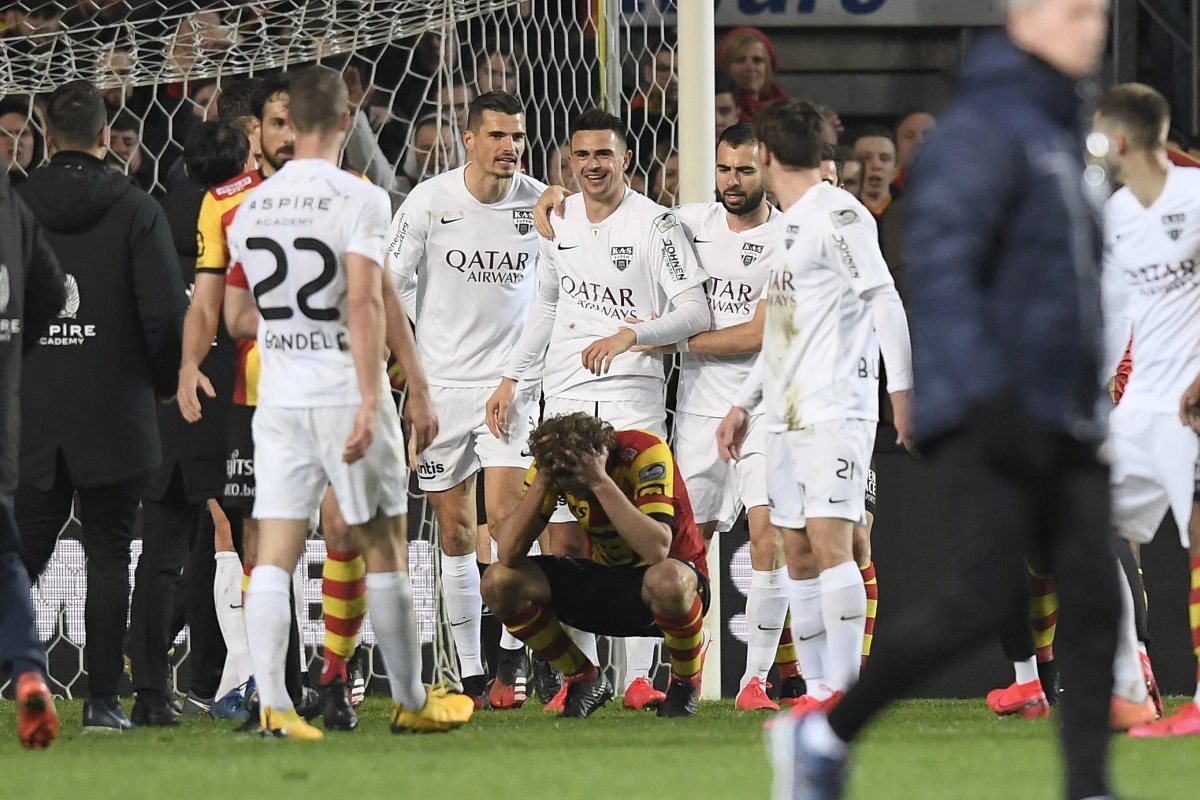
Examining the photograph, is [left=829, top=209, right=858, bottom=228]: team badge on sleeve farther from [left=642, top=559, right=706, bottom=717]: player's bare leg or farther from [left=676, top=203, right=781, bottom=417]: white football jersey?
[left=676, top=203, right=781, bottom=417]: white football jersey

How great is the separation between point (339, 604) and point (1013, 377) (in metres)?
2.79

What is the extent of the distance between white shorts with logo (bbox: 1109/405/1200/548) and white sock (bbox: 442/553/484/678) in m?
2.53

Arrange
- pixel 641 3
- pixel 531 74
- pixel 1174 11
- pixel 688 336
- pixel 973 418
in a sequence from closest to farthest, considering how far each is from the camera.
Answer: pixel 973 418 → pixel 688 336 → pixel 531 74 → pixel 641 3 → pixel 1174 11

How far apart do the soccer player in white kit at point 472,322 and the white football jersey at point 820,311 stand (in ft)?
5.80

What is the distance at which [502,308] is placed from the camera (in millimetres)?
7246

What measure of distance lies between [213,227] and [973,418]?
9.97 ft

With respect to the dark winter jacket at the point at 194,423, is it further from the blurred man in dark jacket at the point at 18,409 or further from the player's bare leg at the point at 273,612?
the player's bare leg at the point at 273,612

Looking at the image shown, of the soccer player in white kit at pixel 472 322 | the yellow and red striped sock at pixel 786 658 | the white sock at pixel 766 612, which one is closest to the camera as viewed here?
the white sock at pixel 766 612

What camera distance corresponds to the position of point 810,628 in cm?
571

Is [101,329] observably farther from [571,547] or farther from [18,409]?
[571,547]

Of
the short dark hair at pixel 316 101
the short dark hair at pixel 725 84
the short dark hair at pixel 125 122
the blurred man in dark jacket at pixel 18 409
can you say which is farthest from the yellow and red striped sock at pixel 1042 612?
the short dark hair at pixel 125 122

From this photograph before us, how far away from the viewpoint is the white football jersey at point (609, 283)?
697 cm

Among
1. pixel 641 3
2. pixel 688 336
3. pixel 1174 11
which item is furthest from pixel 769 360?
pixel 1174 11

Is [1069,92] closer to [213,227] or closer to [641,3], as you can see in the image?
[213,227]
